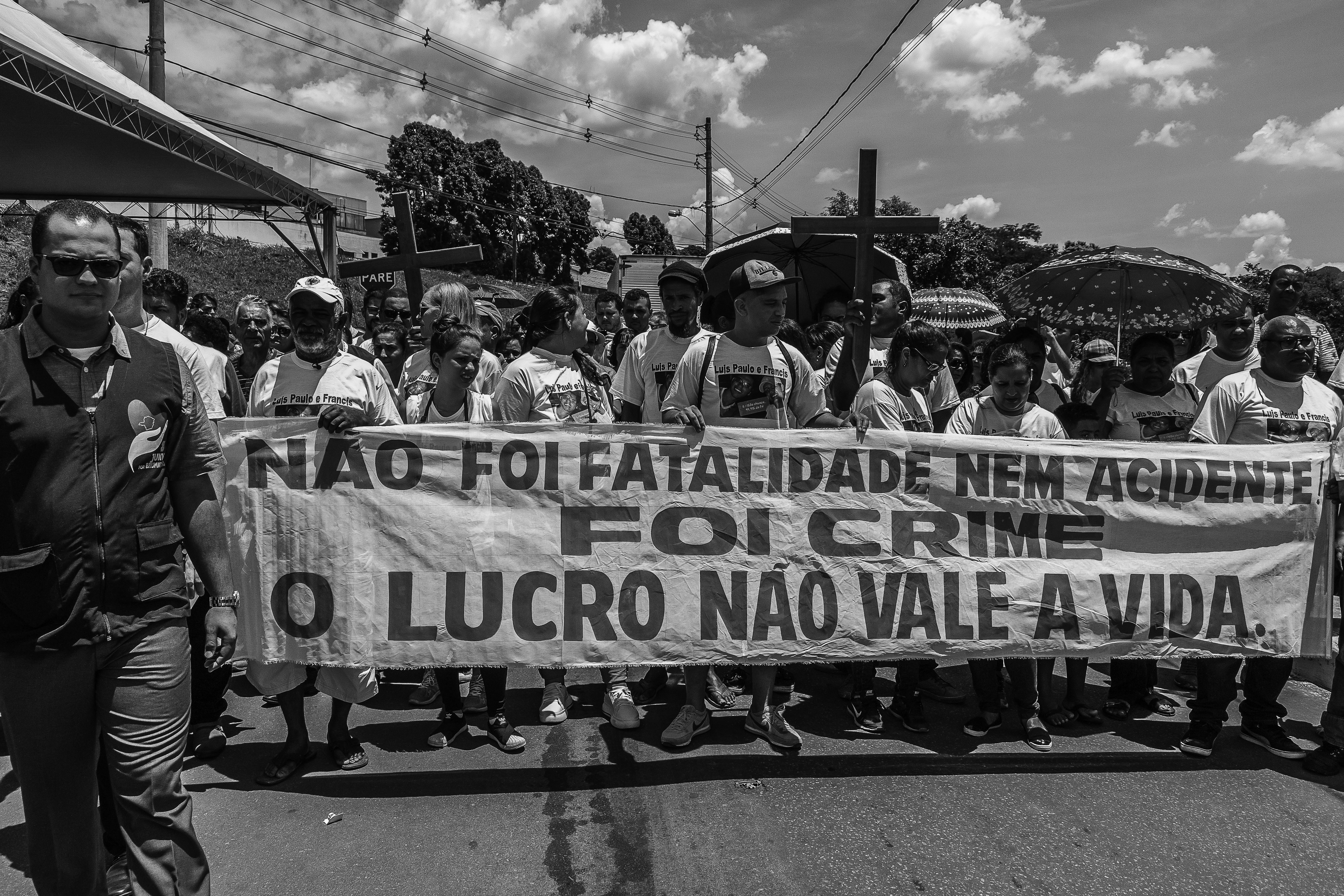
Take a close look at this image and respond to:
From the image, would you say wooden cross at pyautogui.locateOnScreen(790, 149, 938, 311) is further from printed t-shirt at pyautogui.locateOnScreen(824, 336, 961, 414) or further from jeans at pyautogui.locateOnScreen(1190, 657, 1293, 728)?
jeans at pyautogui.locateOnScreen(1190, 657, 1293, 728)

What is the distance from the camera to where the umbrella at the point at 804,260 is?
25.2 ft

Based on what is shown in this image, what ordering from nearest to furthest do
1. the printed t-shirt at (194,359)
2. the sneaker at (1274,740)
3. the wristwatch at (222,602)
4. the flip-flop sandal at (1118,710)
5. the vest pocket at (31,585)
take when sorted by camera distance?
the vest pocket at (31,585) < the wristwatch at (222,602) < the printed t-shirt at (194,359) < the sneaker at (1274,740) < the flip-flop sandal at (1118,710)

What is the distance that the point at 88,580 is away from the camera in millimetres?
2193

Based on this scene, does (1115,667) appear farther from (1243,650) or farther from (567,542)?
(567,542)

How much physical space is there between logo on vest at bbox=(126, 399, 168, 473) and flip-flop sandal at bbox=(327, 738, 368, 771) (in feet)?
6.17

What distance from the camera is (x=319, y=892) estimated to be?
9.31 ft

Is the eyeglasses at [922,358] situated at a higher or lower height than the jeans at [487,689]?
higher

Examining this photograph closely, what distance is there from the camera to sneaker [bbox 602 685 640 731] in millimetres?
4156

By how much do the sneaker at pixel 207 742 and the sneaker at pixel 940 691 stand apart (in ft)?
11.2

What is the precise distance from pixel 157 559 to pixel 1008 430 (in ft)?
11.8

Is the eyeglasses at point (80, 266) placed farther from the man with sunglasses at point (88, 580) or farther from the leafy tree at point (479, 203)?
the leafy tree at point (479, 203)

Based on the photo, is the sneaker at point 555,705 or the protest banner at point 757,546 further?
the sneaker at point 555,705

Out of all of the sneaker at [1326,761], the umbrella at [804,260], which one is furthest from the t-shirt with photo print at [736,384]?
the umbrella at [804,260]

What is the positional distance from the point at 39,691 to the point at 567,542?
1.95m
